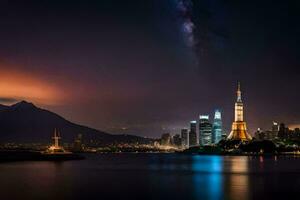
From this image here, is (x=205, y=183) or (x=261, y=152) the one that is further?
(x=261, y=152)

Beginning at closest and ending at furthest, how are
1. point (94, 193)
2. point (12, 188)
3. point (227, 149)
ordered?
point (94, 193), point (12, 188), point (227, 149)

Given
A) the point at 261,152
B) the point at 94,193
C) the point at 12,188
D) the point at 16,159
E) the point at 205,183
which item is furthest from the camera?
the point at 261,152

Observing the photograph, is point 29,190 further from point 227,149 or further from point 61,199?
point 227,149

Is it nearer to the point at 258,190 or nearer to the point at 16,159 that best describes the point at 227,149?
the point at 16,159

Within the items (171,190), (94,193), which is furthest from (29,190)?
(171,190)

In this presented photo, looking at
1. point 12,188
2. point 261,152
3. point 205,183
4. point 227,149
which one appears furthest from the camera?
point 227,149

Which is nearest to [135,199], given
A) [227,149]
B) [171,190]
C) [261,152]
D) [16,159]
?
[171,190]

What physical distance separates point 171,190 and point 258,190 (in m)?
7.26

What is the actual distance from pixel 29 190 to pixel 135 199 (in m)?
10.0

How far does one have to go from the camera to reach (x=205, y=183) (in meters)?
50.4

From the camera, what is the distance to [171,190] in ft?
141

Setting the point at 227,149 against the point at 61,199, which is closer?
the point at 61,199

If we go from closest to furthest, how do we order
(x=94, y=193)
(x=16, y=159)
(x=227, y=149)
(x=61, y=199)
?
(x=61, y=199) → (x=94, y=193) → (x=16, y=159) → (x=227, y=149)

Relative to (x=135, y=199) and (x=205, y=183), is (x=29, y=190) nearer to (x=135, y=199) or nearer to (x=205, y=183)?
(x=135, y=199)
